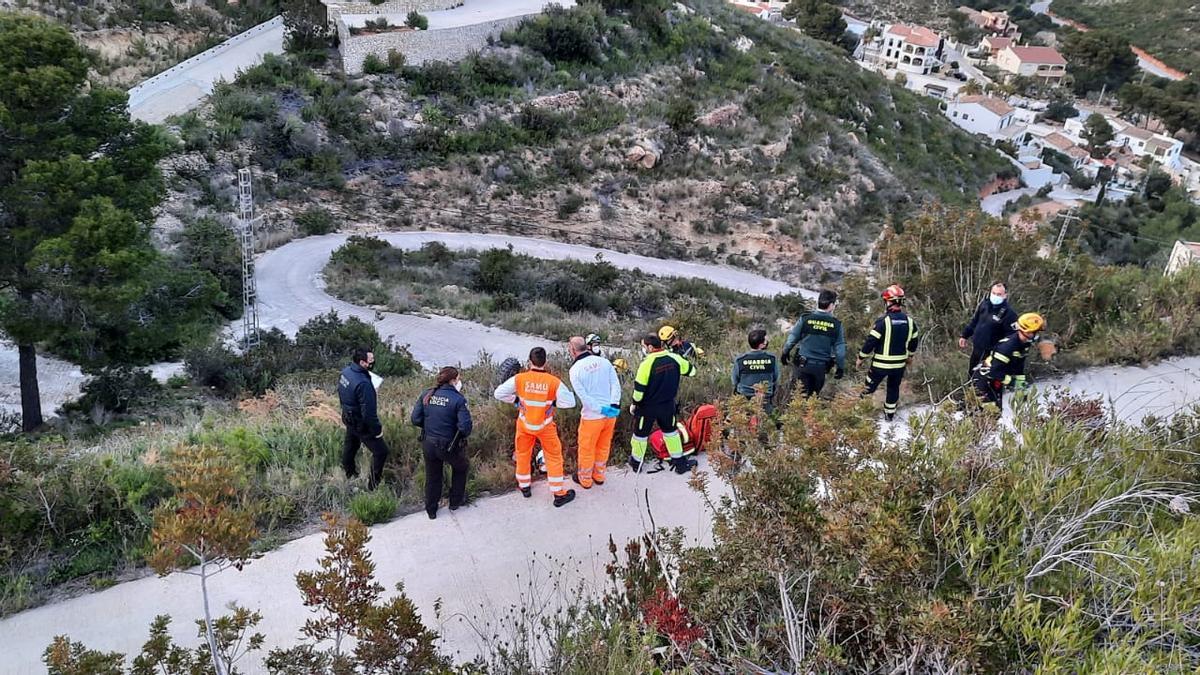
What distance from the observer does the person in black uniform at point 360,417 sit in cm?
605

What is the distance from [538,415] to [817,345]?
3008 millimetres

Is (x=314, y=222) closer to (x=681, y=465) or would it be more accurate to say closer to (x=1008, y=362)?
(x=681, y=465)

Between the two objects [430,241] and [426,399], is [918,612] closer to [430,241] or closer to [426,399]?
[426,399]

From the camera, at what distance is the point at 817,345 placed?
7.25 m

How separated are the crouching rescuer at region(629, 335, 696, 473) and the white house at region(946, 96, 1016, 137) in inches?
2451

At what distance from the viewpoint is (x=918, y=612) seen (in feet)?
10.0

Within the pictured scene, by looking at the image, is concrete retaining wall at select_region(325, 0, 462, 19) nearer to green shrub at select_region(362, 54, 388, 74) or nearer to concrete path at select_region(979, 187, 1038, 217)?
green shrub at select_region(362, 54, 388, 74)

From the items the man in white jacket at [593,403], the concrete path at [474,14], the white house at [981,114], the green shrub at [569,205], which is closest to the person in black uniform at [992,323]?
the man in white jacket at [593,403]

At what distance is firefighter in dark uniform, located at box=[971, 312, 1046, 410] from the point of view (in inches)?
275

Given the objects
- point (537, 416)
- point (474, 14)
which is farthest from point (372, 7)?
point (537, 416)

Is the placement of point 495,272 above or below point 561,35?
below

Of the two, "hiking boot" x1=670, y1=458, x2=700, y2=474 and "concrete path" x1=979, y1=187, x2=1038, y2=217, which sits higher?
"hiking boot" x1=670, y1=458, x2=700, y2=474

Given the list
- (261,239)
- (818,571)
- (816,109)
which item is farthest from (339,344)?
(816,109)

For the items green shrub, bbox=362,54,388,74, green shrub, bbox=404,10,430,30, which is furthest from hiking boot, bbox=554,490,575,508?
green shrub, bbox=404,10,430,30
